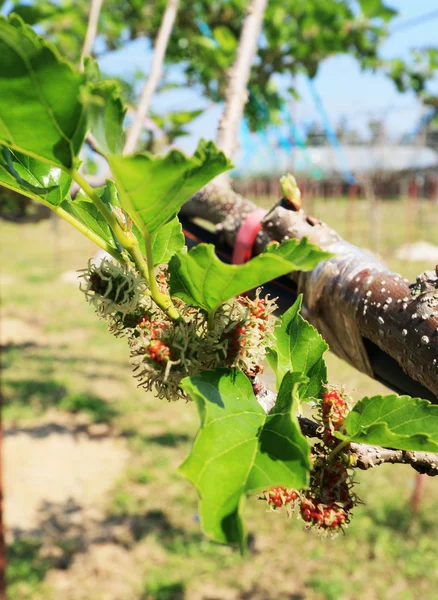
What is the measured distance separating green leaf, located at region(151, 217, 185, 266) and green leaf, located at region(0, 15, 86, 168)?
3.2 inches

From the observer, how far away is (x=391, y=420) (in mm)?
288

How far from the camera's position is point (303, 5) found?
271 centimetres

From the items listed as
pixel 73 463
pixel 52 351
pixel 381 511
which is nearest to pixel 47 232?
pixel 52 351

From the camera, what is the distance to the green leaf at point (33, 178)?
0.26m

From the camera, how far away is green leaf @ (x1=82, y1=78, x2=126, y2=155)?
0.66ft

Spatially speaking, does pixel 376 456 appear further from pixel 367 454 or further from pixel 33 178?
pixel 33 178

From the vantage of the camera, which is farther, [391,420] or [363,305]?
[363,305]

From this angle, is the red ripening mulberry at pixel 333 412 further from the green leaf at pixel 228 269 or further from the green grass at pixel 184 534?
the green grass at pixel 184 534

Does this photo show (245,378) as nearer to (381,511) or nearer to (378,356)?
(378,356)

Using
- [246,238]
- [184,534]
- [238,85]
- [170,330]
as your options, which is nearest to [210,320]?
[170,330]

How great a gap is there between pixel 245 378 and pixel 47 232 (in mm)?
11932

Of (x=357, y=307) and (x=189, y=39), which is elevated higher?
(x=189, y=39)

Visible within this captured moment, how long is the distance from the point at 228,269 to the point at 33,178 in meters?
0.13

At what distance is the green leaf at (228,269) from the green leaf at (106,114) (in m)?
0.06
